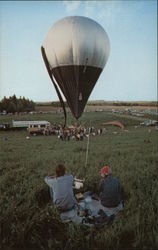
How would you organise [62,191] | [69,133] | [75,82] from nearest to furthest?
[62,191] → [75,82] → [69,133]

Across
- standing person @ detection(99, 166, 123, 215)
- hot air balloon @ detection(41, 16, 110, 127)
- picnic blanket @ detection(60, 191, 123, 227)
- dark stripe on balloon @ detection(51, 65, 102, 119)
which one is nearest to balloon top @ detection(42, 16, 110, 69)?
hot air balloon @ detection(41, 16, 110, 127)

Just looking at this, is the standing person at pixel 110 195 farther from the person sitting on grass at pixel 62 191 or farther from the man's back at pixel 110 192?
the person sitting on grass at pixel 62 191

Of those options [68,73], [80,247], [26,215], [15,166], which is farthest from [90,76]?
[80,247]

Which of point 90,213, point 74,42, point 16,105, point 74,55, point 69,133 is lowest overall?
point 69,133

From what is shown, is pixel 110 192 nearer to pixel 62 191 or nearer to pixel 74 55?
pixel 62 191

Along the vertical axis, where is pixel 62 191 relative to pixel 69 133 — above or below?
above

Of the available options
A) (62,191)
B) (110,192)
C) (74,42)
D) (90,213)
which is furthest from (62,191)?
(74,42)

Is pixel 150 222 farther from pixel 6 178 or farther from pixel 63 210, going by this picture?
pixel 6 178
